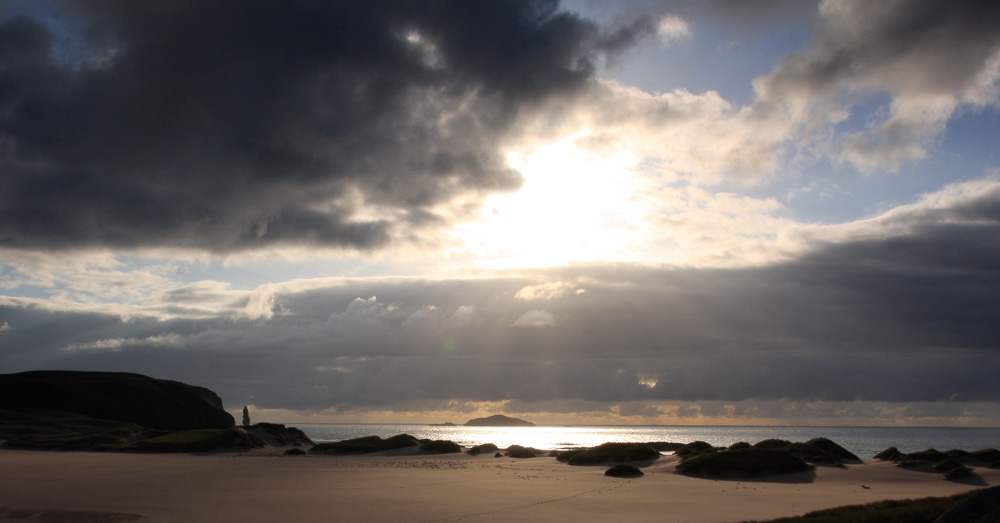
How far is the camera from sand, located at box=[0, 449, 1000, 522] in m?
21.8

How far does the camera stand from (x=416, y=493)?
27984mm

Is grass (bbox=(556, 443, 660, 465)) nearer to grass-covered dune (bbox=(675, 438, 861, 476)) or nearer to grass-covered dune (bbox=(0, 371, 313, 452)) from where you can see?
grass-covered dune (bbox=(675, 438, 861, 476))

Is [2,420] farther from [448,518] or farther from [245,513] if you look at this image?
[448,518]

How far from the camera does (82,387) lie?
12888 centimetres

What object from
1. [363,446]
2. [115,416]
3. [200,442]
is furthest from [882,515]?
[115,416]

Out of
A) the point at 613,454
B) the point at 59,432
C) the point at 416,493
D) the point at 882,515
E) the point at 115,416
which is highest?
the point at 882,515

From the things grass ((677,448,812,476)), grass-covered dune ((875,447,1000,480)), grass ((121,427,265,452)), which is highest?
grass ((677,448,812,476))

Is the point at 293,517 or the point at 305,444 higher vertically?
the point at 293,517

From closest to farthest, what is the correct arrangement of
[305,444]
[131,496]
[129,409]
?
[131,496] < [305,444] < [129,409]

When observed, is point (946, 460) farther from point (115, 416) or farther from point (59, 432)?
point (115, 416)

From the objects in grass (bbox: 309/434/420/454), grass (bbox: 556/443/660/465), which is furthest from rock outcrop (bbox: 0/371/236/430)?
grass (bbox: 556/443/660/465)

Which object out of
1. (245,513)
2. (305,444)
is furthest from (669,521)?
(305,444)

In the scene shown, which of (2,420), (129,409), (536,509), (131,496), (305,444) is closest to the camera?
(536,509)

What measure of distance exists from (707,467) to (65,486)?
1544 inches
